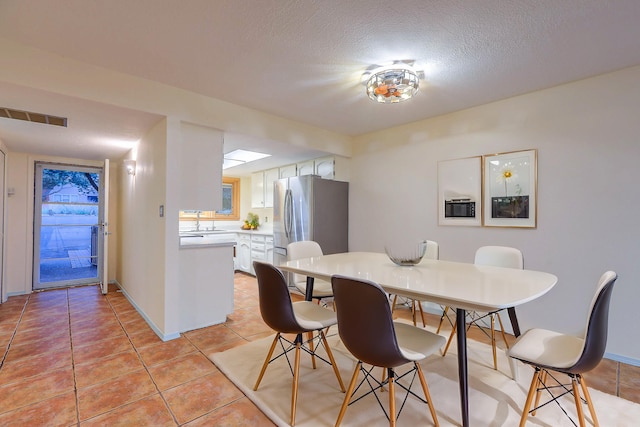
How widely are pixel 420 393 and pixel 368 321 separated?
101 cm

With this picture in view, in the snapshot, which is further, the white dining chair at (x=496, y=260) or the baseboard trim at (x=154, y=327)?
the baseboard trim at (x=154, y=327)

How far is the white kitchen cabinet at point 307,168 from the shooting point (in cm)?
481

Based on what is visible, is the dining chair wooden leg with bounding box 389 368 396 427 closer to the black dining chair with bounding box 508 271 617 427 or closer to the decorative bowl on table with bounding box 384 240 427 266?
the black dining chair with bounding box 508 271 617 427

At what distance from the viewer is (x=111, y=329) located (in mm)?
2984

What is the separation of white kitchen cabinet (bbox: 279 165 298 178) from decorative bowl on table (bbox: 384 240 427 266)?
10.1 ft

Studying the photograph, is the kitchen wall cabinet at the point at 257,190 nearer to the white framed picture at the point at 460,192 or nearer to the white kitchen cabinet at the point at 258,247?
the white kitchen cabinet at the point at 258,247

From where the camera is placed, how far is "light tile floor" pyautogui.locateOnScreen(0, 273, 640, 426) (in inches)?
68.0

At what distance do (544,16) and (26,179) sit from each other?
6037 mm

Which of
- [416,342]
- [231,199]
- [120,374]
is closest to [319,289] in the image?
[416,342]

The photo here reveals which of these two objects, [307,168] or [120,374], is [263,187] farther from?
[120,374]

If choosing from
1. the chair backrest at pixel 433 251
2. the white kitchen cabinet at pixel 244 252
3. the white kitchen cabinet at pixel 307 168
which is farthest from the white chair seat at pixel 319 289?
the white kitchen cabinet at pixel 244 252

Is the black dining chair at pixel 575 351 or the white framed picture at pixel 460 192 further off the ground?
the white framed picture at pixel 460 192

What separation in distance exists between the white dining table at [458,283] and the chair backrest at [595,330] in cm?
20

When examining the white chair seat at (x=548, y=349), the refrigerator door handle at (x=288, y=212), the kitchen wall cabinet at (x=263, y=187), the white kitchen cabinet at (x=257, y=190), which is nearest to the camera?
the white chair seat at (x=548, y=349)
